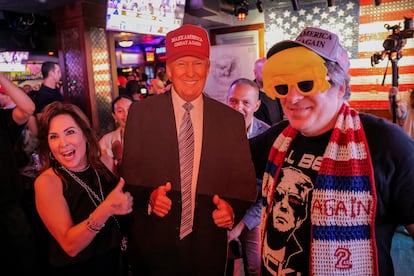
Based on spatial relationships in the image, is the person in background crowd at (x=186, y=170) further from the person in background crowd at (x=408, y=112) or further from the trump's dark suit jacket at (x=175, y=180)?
the person in background crowd at (x=408, y=112)

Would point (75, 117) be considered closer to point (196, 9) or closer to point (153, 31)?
point (153, 31)

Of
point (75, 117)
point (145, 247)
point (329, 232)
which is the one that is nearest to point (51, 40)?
point (75, 117)

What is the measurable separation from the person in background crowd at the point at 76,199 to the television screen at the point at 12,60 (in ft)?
25.0

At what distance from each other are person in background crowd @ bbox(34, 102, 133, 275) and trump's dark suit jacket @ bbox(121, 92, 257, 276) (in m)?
0.12

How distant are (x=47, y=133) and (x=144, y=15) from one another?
136 inches

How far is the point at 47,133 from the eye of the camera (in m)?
1.57

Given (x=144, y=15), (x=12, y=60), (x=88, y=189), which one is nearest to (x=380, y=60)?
(x=144, y=15)

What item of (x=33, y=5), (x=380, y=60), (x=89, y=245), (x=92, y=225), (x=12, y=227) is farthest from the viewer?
(x=380, y=60)

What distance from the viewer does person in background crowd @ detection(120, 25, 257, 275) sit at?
4.62 ft

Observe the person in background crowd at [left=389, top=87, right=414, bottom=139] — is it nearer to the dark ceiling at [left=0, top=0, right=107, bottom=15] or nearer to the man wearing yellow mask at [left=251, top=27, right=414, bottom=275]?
the man wearing yellow mask at [left=251, top=27, right=414, bottom=275]

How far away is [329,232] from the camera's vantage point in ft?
3.81

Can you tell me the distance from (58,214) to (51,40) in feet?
23.2

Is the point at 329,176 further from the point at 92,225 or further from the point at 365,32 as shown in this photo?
the point at 365,32

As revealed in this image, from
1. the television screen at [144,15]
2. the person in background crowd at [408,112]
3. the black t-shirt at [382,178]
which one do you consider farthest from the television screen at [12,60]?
the black t-shirt at [382,178]
